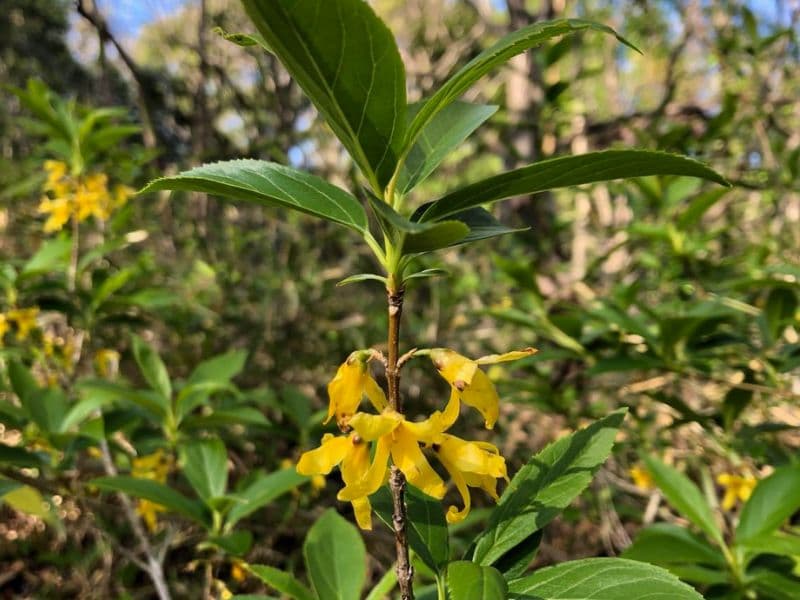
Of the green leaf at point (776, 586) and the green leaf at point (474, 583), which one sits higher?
the green leaf at point (474, 583)

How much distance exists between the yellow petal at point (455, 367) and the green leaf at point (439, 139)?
7.1 inches

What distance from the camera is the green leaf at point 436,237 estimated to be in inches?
19.0

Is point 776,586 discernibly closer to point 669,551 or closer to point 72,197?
point 669,551

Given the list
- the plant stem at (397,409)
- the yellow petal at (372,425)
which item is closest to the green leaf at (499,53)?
the plant stem at (397,409)

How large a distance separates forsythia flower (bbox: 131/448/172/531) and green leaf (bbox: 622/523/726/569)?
3.92 ft

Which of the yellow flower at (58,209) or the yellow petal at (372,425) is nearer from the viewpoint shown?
the yellow petal at (372,425)

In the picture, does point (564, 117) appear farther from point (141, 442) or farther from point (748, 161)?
point (141, 442)

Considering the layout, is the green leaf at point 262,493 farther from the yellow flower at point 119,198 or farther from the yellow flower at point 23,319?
the yellow flower at point 119,198

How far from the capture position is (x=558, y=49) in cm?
219

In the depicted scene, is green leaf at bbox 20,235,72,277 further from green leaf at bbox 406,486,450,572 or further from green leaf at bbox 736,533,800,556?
green leaf at bbox 736,533,800,556

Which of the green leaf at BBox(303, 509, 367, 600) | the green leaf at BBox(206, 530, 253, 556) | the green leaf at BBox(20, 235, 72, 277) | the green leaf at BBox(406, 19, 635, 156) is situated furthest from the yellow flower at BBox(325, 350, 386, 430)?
the green leaf at BBox(20, 235, 72, 277)

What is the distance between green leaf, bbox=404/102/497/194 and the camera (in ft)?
2.16

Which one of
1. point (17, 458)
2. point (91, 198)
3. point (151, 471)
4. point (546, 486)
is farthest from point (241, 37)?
point (91, 198)

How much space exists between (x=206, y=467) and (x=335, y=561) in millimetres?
526
